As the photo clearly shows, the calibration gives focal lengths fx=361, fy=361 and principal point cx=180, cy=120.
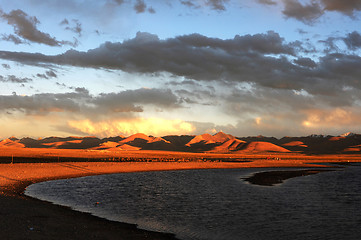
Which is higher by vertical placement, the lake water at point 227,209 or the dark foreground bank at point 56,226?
the dark foreground bank at point 56,226

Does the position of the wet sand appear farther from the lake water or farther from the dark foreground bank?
the dark foreground bank

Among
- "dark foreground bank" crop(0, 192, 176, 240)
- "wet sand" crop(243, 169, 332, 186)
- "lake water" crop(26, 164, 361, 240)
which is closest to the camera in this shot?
"dark foreground bank" crop(0, 192, 176, 240)

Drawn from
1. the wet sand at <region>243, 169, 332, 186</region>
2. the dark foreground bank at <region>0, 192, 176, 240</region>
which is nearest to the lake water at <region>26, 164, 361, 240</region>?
the dark foreground bank at <region>0, 192, 176, 240</region>

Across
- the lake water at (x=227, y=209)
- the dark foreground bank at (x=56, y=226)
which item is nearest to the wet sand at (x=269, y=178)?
the lake water at (x=227, y=209)

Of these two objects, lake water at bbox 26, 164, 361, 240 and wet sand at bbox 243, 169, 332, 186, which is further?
wet sand at bbox 243, 169, 332, 186

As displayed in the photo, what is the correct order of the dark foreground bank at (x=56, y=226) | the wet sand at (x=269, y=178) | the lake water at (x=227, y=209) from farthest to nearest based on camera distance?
the wet sand at (x=269, y=178)
the lake water at (x=227, y=209)
the dark foreground bank at (x=56, y=226)

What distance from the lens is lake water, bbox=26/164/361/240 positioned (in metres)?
19.1

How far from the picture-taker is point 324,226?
20.4 m

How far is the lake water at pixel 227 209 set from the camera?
19056 mm

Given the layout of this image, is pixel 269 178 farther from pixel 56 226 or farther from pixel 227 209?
pixel 56 226

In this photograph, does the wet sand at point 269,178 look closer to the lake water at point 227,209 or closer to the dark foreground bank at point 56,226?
the lake water at point 227,209

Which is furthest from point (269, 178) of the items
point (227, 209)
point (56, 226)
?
point (56, 226)

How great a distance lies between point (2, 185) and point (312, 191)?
30545mm

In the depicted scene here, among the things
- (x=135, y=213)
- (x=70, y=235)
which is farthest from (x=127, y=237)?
(x=135, y=213)
